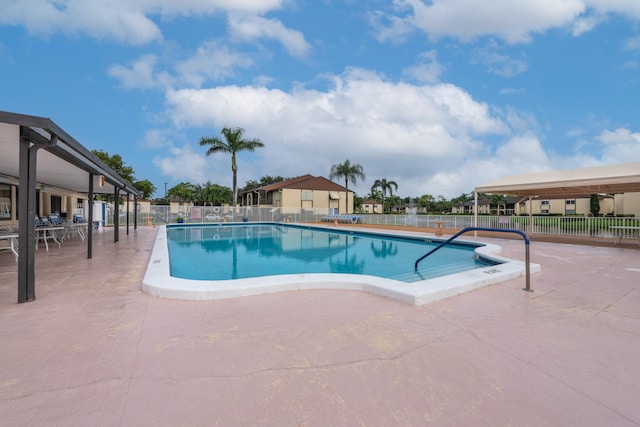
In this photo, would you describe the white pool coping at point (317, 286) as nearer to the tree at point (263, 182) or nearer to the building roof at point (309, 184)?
the building roof at point (309, 184)

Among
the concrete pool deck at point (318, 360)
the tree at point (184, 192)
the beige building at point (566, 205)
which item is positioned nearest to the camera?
the concrete pool deck at point (318, 360)

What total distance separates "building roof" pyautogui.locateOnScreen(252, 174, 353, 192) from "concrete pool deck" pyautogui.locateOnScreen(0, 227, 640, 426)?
2960cm

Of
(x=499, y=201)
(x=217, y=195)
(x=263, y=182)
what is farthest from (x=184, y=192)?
(x=499, y=201)

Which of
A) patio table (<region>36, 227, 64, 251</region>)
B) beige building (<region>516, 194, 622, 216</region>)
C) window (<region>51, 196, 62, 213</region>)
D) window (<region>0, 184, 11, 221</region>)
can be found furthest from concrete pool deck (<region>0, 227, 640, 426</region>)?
beige building (<region>516, 194, 622, 216</region>)

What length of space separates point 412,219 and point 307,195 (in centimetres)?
1652

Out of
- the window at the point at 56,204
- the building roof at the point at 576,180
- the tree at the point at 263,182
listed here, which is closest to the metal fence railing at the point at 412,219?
the building roof at the point at 576,180

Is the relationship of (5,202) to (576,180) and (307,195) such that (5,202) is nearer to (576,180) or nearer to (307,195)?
(576,180)

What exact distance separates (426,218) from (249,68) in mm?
13522

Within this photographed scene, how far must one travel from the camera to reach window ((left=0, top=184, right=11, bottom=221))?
8867 mm

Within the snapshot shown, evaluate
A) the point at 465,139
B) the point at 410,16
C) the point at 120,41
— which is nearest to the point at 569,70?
the point at 465,139

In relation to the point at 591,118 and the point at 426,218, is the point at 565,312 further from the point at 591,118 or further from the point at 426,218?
the point at 591,118

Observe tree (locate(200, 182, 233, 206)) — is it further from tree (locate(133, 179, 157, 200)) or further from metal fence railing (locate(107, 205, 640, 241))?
metal fence railing (locate(107, 205, 640, 241))

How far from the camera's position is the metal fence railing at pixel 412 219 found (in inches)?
478

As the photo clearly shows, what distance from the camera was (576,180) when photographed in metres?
10.1
